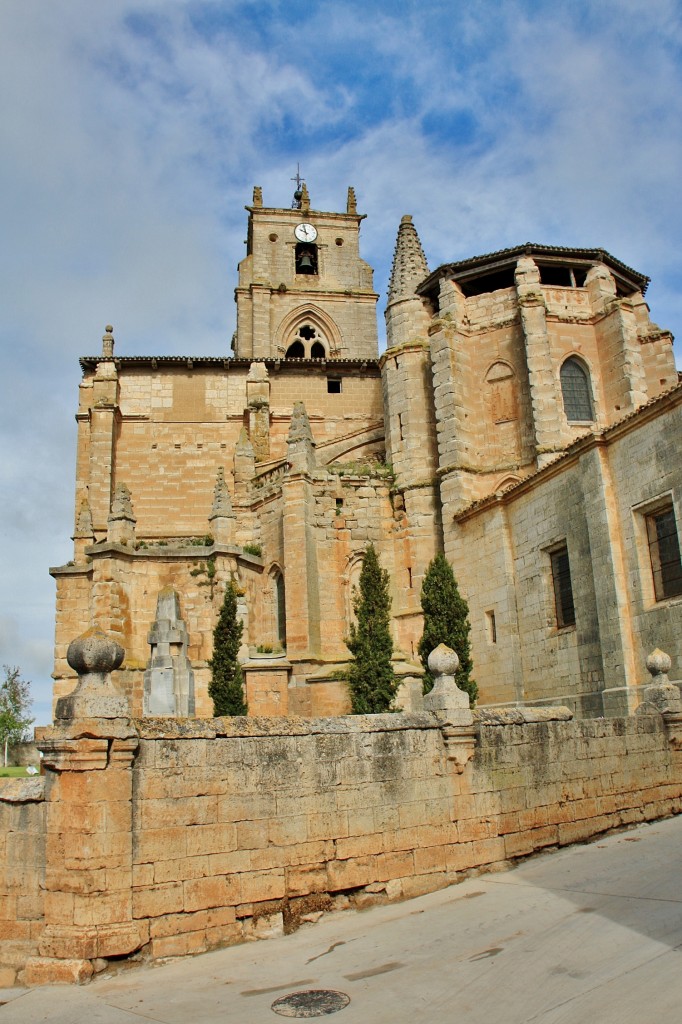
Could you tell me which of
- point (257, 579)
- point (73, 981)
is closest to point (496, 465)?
point (257, 579)

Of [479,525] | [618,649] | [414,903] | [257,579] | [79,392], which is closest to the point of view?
[414,903]

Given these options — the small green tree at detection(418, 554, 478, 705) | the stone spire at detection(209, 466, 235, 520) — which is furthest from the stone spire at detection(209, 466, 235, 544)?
the small green tree at detection(418, 554, 478, 705)

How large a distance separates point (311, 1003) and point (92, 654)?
3.20 metres

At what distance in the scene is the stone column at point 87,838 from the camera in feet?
20.9

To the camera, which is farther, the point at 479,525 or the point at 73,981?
the point at 479,525

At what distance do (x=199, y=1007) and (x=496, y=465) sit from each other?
23159 millimetres

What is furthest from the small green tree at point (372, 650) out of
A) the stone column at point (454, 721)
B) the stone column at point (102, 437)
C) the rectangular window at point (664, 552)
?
the stone column at point (454, 721)

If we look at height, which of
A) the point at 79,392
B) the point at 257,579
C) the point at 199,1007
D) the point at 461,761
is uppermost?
the point at 79,392

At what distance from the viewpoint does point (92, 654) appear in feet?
22.9

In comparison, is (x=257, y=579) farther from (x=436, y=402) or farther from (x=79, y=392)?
(x=79, y=392)

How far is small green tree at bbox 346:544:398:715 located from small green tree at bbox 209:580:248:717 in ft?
10.9

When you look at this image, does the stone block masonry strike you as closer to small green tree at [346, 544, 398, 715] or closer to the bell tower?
small green tree at [346, 544, 398, 715]

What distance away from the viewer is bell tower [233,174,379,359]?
45.1 meters

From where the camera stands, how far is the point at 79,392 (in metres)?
36.2
